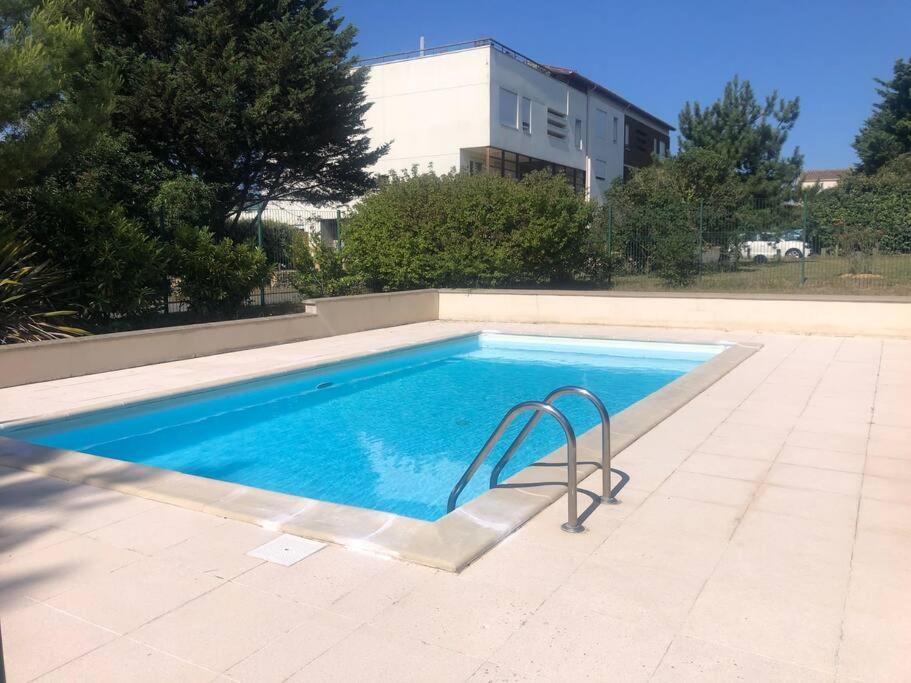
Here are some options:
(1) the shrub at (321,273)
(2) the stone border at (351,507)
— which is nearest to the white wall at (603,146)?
(1) the shrub at (321,273)

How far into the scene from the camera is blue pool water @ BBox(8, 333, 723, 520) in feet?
21.7

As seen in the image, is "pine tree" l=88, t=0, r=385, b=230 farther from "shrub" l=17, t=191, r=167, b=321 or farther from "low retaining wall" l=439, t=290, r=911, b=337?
"low retaining wall" l=439, t=290, r=911, b=337

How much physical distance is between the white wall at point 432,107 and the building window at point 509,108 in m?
1.21

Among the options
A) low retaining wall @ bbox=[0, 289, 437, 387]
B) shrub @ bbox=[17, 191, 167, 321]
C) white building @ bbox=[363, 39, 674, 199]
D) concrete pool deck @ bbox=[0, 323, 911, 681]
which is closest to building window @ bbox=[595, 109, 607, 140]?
white building @ bbox=[363, 39, 674, 199]

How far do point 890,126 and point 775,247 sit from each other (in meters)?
23.8

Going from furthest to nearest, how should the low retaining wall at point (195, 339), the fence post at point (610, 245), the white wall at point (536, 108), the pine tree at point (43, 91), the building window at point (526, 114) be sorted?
the building window at point (526, 114) < the white wall at point (536, 108) < the fence post at point (610, 245) < the pine tree at point (43, 91) < the low retaining wall at point (195, 339)

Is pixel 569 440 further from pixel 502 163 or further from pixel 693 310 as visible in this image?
pixel 502 163

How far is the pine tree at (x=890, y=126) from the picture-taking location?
34.1m

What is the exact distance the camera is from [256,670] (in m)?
2.76

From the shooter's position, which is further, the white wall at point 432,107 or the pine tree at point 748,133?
the pine tree at point 748,133

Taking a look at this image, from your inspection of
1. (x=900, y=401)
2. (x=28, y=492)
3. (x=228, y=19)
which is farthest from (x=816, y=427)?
(x=228, y=19)

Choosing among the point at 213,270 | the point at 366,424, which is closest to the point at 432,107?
the point at 213,270

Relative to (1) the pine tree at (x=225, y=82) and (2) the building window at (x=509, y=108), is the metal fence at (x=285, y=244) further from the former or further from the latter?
(2) the building window at (x=509, y=108)

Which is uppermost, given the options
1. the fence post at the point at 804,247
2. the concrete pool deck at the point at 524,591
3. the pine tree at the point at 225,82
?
the pine tree at the point at 225,82
